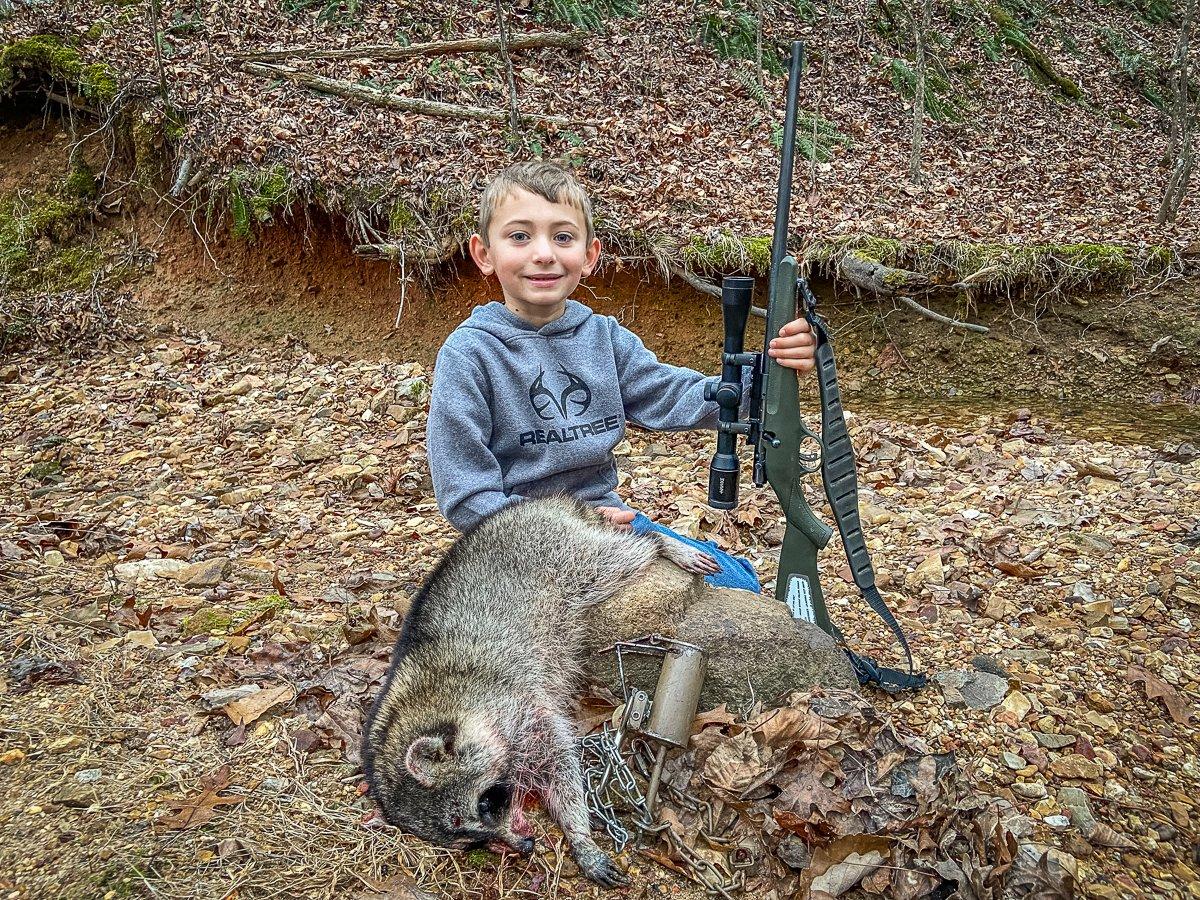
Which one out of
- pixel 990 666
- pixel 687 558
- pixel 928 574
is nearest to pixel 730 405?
pixel 687 558

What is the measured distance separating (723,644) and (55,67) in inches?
389

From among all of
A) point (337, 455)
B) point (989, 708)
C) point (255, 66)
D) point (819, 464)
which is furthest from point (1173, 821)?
point (255, 66)

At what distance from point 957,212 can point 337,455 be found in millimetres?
7910

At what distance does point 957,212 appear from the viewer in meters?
9.93

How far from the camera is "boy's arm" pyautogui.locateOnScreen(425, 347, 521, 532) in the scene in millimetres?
3520

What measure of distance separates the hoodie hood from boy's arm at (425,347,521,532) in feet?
0.76

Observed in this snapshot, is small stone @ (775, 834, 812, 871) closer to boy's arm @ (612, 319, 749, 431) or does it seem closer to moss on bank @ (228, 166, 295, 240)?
boy's arm @ (612, 319, 749, 431)

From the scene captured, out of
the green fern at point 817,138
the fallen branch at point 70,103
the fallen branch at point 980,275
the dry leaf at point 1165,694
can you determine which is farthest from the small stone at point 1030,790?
the fallen branch at point 70,103

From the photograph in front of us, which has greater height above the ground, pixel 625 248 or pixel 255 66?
pixel 255 66

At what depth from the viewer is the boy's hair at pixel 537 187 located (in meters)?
3.50

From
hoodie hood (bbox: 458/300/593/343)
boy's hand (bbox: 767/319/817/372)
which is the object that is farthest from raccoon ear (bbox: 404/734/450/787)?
boy's hand (bbox: 767/319/817/372)

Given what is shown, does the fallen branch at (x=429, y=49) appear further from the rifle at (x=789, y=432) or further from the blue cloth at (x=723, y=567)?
the blue cloth at (x=723, y=567)

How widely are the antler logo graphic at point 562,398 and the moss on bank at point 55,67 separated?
312 inches

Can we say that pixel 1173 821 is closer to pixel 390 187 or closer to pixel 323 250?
pixel 390 187
